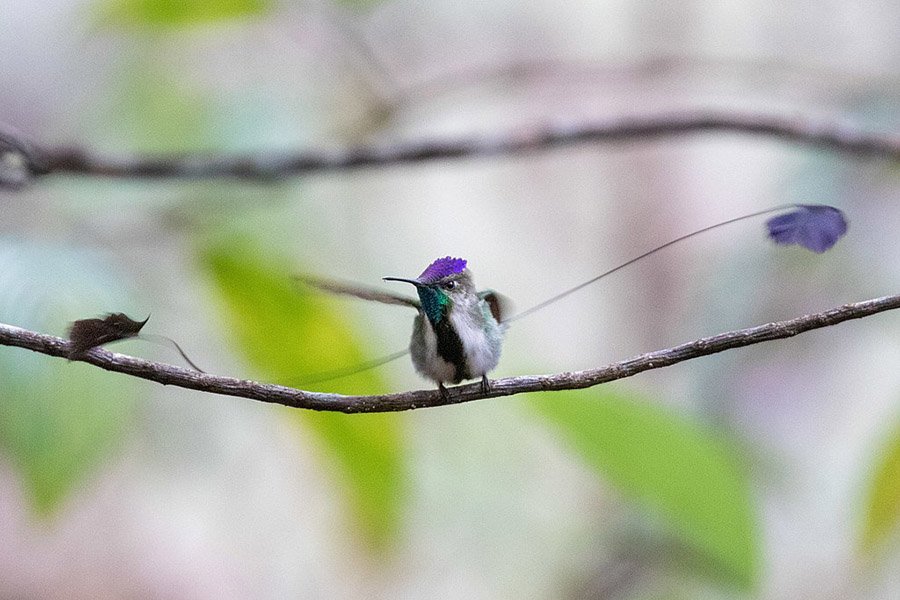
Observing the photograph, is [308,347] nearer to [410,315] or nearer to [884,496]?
[410,315]

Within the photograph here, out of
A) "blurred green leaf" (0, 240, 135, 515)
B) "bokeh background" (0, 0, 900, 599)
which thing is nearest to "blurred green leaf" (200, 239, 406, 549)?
"bokeh background" (0, 0, 900, 599)

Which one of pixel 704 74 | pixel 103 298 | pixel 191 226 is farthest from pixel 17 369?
pixel 704 74

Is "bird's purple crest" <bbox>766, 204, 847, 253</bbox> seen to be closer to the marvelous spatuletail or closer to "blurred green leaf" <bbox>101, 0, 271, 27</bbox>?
the marvelous spatuletail

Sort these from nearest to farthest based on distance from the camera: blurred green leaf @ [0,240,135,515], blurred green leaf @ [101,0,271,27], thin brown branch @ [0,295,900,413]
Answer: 1. thin brown branch @ [0,295,900,413]
2. blurred green leaf @ [0,240,135,515]
3. blurred green leaf @ [101,0,271,27]

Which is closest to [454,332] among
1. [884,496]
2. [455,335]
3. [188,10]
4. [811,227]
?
[455,335]

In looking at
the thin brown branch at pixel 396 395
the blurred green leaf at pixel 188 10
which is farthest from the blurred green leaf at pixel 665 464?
the blurred green leaf at pixel 188 10

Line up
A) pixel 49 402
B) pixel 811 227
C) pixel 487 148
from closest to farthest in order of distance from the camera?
pixel 811 227, pixel 49 402, pixel 487 148

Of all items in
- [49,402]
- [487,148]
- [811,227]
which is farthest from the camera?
[487,148]
